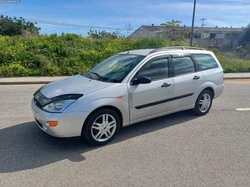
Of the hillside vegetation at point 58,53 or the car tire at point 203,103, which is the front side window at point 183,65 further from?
the hillside vegetation at point 58,53

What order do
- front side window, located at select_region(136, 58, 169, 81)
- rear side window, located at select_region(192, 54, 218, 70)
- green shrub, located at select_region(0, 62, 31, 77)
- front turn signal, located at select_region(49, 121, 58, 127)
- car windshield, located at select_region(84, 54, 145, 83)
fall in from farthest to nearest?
green shrub, located at select_region(0, 62, 31, 77)
rear side window, located at select_region(192, 54, 218, 70)
front side window, located at select_region(136, 58, 169, 81)
car windshield, located at select_region(84, 54, 145, 83)
front turn signal, located at select_region(49, 121, 58, 127)

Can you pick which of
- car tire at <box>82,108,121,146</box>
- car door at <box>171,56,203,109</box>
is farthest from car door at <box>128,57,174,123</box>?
car tire at <box>82,108,121,146</box>

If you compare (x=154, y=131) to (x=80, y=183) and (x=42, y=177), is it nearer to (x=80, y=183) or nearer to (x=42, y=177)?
(x=80, y=183)

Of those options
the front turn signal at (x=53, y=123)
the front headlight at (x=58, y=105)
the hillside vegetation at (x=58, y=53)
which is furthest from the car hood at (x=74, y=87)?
the hillside vegetation at (x=58, y=53)

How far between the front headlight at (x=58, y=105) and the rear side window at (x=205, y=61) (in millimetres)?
3096

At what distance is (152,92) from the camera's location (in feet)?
12.6

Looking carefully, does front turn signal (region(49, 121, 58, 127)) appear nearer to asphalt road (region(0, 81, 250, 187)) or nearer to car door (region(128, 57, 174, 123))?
asphalt road (region(0, 81, 250, 187))

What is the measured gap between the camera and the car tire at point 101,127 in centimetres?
331

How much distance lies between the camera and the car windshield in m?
3.77

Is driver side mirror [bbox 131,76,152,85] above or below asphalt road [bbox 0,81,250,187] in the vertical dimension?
above

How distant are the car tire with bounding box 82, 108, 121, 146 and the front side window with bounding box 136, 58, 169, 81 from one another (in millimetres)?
918

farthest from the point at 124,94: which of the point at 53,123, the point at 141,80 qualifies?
the point at 53,123

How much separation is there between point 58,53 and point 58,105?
973cm

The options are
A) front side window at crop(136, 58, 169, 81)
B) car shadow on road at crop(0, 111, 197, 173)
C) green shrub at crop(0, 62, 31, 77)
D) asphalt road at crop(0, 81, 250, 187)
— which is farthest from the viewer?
green shrub at crop(0, 62, 31, 77)
